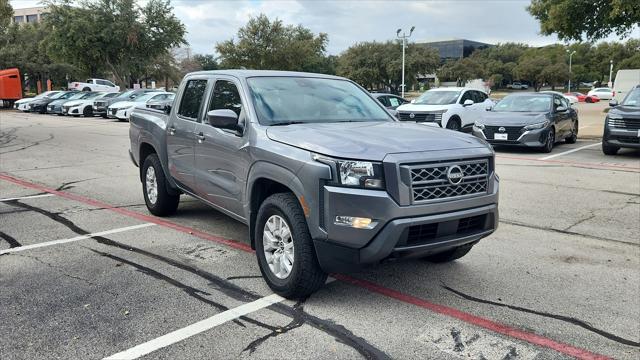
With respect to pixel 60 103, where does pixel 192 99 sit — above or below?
above

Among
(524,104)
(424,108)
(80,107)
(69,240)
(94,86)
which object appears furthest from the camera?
(94,86)

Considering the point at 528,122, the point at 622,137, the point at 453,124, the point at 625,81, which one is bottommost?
the point at 622,137

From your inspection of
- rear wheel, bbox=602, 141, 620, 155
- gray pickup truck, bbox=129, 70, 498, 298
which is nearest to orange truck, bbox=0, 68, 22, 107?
rear wheel, bbox=602, 141, 620, 155

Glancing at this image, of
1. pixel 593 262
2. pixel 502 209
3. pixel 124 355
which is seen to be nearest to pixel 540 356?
pixel 593 262

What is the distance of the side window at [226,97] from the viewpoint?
5.15 m

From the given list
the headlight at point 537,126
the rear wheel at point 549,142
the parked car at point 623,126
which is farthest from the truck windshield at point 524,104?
the parked car at point 623,126

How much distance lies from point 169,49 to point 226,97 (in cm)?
5013

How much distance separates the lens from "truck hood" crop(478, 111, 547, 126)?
14008 millimetres

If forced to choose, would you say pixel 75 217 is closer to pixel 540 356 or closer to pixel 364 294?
pixel 364 294

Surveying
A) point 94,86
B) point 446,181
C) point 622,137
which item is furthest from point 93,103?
point 446,181

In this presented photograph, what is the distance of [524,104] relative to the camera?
49.9 ft

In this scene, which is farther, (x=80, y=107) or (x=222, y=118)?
(x=80, y=107)

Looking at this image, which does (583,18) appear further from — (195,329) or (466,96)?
(195,329)

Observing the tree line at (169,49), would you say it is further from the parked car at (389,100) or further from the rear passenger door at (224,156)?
the rear passenger door at (224,156)
